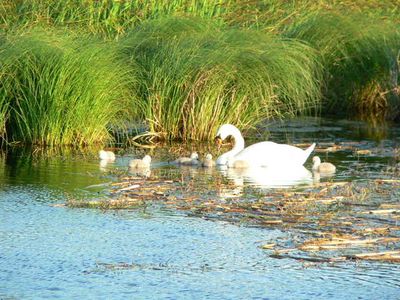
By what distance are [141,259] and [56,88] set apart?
262 inches

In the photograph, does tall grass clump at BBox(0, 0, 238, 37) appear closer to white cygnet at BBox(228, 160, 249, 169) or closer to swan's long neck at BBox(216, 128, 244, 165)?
swan's long neck at BBox(216, 128, 244, 165)

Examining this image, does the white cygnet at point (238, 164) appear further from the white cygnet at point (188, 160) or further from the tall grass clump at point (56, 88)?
the tall grass clump at point (56, 88)

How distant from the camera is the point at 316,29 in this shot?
20766 mm

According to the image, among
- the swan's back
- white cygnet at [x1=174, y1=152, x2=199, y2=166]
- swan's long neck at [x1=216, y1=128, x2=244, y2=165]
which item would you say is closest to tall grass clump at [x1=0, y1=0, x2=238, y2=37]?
swan's long neck at [x1=216, y1=128, x2=244, y2=165]

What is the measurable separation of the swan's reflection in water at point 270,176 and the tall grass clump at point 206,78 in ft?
8.96

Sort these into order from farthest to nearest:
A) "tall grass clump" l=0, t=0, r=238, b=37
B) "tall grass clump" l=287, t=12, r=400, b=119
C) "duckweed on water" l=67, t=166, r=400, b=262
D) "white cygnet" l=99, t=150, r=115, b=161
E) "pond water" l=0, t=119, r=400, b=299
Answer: "tall grass clump" l=287, t=12, r=400, b=119, "tall grass clump" l=0, t=0, r=238, b=37, "white cygnet" l=99, t=150, r=115, b=161, "duckweed on water" l=67, t=166, r=400, b=262, "pond water" l=0, t=119, r=400, b=299

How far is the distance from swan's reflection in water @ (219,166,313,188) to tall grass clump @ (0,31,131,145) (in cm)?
260

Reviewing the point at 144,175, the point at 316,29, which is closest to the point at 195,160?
the point at 144,175

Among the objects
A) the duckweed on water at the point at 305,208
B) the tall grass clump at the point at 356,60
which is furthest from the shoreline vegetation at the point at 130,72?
the duckweed on water at the point at 305,208

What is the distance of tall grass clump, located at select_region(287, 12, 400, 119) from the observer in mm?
20484

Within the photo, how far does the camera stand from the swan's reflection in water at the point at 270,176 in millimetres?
12461

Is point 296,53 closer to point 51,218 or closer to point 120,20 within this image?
point 120,20

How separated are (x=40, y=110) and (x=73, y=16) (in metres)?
3.91

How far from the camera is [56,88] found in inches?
599
